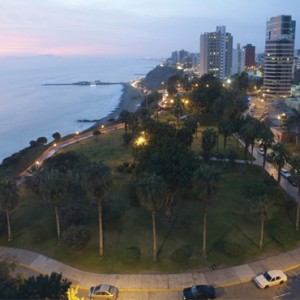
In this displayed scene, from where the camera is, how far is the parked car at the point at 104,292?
1081 inches

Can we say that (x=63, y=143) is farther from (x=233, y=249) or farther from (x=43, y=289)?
(x=43, y=289)

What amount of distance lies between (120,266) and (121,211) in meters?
9.74

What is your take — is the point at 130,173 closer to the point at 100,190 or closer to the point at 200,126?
the point at 100,190

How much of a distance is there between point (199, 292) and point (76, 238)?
12.4m

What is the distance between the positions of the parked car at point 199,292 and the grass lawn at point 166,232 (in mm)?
3679

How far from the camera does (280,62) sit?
530 feet

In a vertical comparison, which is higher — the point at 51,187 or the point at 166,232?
the point at 51,187

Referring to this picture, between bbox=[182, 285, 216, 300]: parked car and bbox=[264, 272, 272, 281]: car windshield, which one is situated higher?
bbox=[264, 272, 272, 281]: car windshield

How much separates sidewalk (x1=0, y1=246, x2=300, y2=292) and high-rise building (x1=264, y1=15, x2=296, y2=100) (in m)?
137

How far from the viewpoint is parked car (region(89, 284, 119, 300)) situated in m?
27.5

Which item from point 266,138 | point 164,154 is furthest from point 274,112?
point 164,154

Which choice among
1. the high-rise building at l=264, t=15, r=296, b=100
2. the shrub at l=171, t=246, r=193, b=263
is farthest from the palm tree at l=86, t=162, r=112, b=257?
the high-rise building at l=264, t=15, r=296, b=100

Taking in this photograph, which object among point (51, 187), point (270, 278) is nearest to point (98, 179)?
point (51, 187)

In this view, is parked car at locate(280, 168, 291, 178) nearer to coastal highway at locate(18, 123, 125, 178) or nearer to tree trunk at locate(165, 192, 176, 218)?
tree trunk at locate(165, 192, 176, 218)
